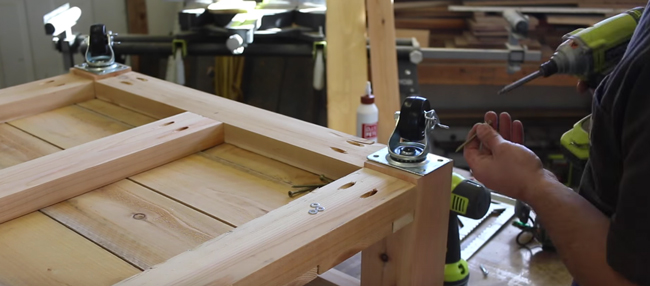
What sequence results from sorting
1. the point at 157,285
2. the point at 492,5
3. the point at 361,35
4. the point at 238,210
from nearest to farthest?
1. the point at 157,285
2. the point at 238,210
3. the point at 361,35
4. the point at 492,5

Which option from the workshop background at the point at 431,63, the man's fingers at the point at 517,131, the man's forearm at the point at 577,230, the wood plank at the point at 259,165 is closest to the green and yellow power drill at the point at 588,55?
the man's fingers at the point at 517,131

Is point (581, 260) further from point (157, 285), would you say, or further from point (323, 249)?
point (157, 285)

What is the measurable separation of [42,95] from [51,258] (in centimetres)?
62

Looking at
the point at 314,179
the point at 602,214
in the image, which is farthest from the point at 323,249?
the point at 602,214

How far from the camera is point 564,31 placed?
3197 mm

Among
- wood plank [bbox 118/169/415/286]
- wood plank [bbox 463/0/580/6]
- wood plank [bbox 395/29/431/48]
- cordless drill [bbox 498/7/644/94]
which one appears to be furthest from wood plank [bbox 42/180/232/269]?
wood plank [bbox 463/0/580/6]

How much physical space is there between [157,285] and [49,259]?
0.22 meters

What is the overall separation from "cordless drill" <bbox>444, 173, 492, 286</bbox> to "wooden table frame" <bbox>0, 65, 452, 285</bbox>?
0.12m

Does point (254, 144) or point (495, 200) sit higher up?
point (254, 144)

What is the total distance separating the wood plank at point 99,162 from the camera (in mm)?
Result: 927

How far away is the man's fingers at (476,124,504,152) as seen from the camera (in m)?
1.02

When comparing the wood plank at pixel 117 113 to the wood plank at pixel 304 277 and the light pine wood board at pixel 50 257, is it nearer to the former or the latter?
the light pine wood board at pixel 50 257

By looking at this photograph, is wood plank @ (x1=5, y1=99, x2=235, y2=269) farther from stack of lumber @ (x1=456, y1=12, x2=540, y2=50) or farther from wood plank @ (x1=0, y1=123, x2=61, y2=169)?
stack of lumber @ (x1=456, y1=12, x2=540, y2=50)

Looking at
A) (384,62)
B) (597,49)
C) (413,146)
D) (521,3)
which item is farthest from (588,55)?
(521,3)
